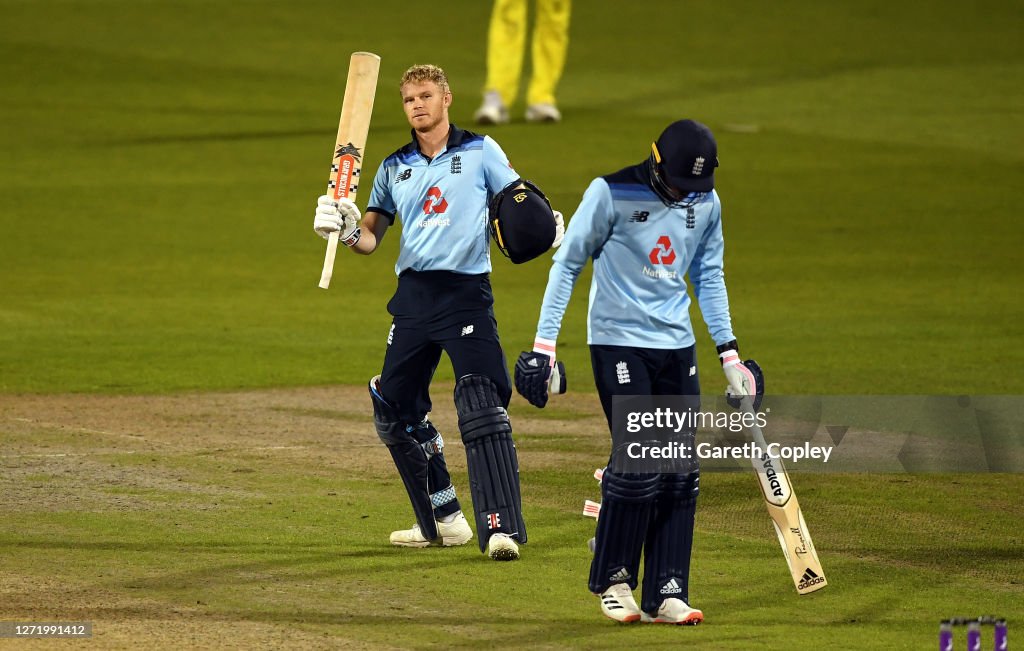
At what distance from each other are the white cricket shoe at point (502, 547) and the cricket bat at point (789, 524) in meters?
1.31

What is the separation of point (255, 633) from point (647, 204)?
7.74ft

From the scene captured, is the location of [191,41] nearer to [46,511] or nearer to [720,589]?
[46,511]

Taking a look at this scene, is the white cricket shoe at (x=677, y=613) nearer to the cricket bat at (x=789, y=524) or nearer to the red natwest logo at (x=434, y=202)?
the cricket bat at (x=789, y=524)

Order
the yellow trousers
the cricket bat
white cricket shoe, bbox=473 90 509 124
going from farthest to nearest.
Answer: white cricket shoe, bbox=473 90 509 124 < the yellow trousers < the cricket bat

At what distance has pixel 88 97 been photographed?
28.0 meters

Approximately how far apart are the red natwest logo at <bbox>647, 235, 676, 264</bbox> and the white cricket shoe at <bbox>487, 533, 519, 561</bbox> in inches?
70.1

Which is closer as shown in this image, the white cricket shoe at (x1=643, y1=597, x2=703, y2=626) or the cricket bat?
the white cricket shoe at (x1=643, y1=597, x2=703, y2=626)

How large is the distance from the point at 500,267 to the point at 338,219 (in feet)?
34.5

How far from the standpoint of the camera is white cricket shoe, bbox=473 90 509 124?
2528 cm

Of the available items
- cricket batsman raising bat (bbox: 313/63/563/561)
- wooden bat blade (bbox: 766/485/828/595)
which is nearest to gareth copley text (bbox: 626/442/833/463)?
wooden bat blade (bbox: 766/485/828/595)

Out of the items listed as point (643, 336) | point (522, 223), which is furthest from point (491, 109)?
point (643, 336)

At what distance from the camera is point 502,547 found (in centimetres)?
898

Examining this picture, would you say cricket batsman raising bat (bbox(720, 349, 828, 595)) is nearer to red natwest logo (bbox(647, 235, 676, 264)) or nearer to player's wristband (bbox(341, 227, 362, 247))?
red natwest logo (bbox(647, 235, 676, 264))

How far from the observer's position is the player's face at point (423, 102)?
912 cm
